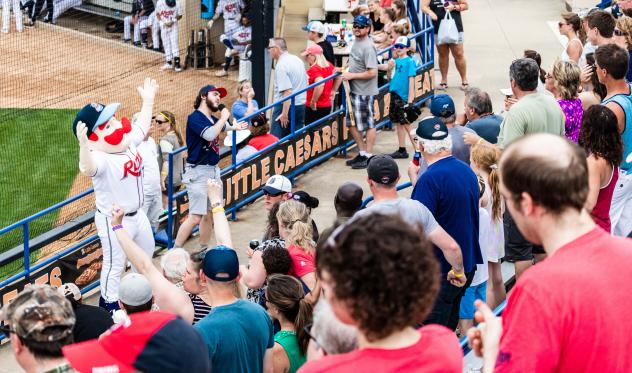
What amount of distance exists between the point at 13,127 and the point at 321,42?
6.25 metres

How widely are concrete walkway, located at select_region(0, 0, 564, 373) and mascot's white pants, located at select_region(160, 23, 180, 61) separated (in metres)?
4.57

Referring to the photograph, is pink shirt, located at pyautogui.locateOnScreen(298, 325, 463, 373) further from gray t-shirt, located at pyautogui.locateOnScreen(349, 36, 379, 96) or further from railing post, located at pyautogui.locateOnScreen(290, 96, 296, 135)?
gray t-shirt, located at pyautogui.locateOnScreen(349, 36, 379, 96)

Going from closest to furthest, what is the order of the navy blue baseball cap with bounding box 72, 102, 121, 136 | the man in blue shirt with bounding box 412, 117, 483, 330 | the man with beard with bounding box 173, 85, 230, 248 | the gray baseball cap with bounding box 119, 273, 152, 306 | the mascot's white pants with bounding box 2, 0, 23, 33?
the gray baseball cap with bounding box 119, 273, 152, 306, the man in blue shirt with bounding box 412, 117, 483, 330, the navy blue baseball cap with bounding box 72, 102, 121, 136, the man with beard with bounding box 173, 85, 230, 248, the mascot's white pants with bounding box 2, 0, 23, 33

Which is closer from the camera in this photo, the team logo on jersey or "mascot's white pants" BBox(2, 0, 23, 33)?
the team logo on jersey

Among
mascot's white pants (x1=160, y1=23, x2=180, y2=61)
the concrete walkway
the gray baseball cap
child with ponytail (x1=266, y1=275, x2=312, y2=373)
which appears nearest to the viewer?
the gray baseball cap

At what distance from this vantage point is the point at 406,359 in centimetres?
257

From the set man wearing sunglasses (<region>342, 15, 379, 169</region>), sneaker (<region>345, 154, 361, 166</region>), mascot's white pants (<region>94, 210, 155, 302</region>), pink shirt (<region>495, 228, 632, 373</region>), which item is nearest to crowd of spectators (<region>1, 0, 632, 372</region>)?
pink shirt (<region>495, 228, 632, 373</region>)

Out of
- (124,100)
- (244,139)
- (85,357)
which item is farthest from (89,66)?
(85,357)

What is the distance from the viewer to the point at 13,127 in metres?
15.8

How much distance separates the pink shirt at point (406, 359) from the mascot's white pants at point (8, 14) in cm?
1659

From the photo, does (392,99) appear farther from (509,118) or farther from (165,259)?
(165,259)

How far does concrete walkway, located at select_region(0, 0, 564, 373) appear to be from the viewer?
9.94m

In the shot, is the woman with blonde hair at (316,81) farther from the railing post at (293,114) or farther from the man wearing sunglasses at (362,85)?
the railing post at (293,114)

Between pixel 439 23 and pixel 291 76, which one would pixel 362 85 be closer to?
pixel 291 76
